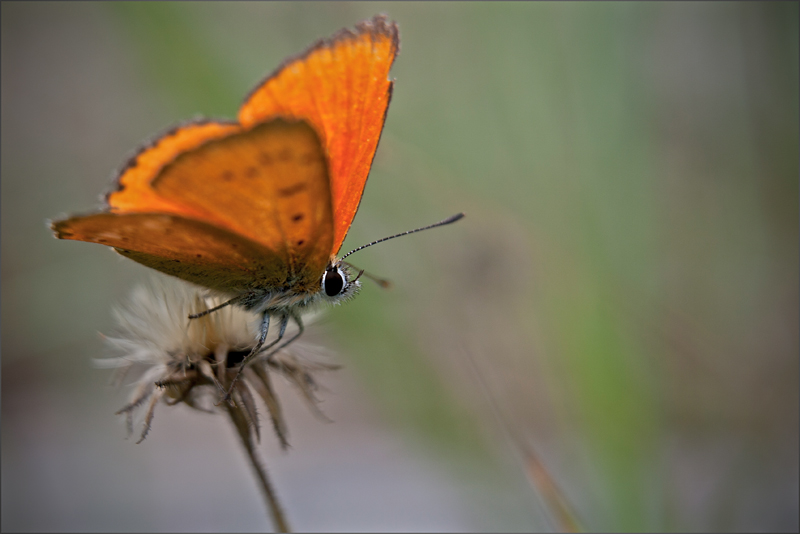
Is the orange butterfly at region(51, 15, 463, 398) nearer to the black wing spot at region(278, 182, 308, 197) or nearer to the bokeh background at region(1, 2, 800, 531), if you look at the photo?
the black wing spot at region(278, 182, 308, 197)

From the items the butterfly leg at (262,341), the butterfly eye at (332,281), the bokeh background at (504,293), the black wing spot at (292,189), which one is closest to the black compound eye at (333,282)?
the butterfly eye at (332,281)

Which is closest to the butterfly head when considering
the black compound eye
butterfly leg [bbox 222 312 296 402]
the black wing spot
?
the black compound eye

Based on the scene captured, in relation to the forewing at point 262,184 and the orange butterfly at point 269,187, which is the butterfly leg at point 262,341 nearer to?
the orange butterfly at point 269,187

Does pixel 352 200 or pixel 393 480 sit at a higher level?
pixel 352 200

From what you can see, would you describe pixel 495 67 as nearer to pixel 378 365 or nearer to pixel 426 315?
pixel 426 315

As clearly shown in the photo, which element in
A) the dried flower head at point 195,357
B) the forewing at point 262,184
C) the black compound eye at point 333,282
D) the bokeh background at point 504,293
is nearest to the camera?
the forewing at point 262,184

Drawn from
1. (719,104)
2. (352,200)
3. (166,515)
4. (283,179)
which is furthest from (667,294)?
(166,515)
